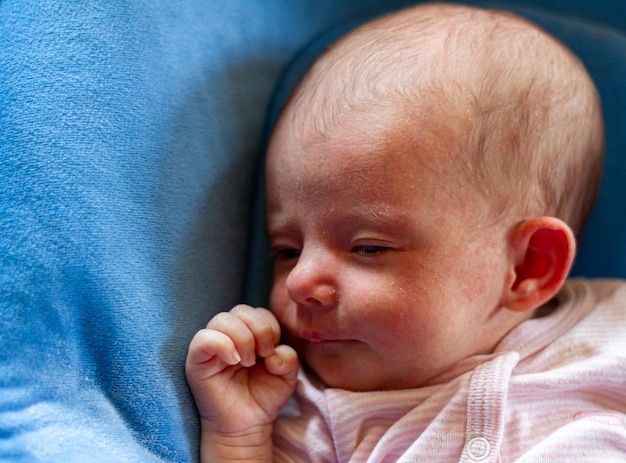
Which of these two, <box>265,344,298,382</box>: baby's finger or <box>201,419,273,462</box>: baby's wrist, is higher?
<box>265,344,298,382</box>: baby's finger

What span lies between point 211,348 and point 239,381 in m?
0.11

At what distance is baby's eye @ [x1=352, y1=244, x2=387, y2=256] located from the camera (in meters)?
1.07

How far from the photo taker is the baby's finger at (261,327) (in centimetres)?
109

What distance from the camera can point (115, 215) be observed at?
104 cm

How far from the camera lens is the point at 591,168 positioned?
1.24 m

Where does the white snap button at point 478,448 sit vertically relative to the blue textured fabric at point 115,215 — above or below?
below

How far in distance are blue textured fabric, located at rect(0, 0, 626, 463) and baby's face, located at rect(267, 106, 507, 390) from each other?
0.61ft

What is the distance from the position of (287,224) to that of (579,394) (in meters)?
0.51

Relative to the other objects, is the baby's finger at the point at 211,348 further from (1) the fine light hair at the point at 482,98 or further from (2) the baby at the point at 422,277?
(1) the fine light hair at the point at 482,98

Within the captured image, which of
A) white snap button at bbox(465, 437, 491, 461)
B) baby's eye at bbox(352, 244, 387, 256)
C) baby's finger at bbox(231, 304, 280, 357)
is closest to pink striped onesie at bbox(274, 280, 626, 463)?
white snap button at bbox(465, 437, 491, 461)

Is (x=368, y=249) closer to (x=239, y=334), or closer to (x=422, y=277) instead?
(x=422, y=277)

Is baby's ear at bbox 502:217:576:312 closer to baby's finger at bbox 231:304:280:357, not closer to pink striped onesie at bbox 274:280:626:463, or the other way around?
pink striped onesie at bbox 274:280:626:463

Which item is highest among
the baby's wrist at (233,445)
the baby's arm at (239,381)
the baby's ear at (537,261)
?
the baby's ear at (537,261)

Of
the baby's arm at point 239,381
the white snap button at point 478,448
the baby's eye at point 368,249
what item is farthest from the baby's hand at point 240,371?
the white snap button at point 478,448
